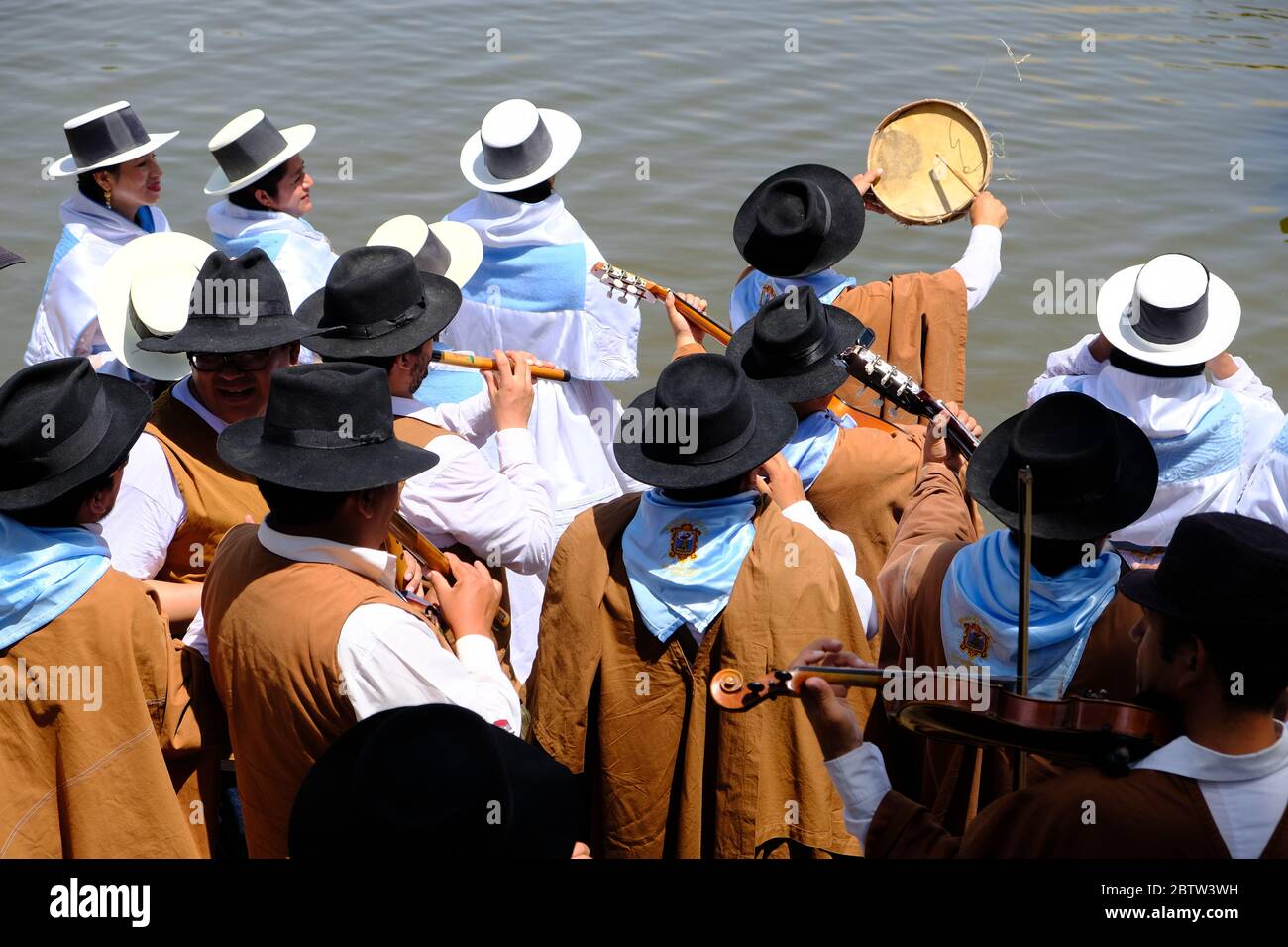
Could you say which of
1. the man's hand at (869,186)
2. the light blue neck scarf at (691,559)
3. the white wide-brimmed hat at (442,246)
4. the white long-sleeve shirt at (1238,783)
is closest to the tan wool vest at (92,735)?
the light blue neck scarf at (691,559)

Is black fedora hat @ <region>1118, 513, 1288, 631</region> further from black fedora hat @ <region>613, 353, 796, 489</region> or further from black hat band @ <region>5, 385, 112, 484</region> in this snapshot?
black hat band @ <region>5, 385, 112, 484</region>

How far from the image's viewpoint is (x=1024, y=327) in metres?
8.48

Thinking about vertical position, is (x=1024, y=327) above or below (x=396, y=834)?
below

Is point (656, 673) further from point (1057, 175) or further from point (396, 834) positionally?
point (1057, 175)

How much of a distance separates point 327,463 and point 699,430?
90 centimetres

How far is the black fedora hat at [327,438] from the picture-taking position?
3.10m

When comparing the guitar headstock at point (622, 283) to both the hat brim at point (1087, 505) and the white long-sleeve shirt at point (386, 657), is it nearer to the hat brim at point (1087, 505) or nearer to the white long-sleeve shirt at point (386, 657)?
the hat brim at point (1087, 505)

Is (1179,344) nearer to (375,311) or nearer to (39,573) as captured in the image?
(375,311)

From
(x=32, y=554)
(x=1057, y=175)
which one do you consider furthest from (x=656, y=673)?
(x=1057, y=175)

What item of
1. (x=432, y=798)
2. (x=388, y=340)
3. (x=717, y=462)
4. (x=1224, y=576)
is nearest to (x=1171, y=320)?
(x=717, y=462)

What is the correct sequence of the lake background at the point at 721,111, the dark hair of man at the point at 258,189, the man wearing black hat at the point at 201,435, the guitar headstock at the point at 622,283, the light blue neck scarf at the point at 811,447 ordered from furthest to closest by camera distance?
the lake background at the point at 721,111 → the dark hair of man at the point at 258,189 → the guitar headstock at the point at 622,283 → the light blue neck scarf at the point at 811,447 → the man wearing black hat at the point at 201,435

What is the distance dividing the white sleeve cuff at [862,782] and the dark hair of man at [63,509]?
1.79 metres

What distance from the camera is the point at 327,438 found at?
317cm

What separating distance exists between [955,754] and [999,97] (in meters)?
8.70
